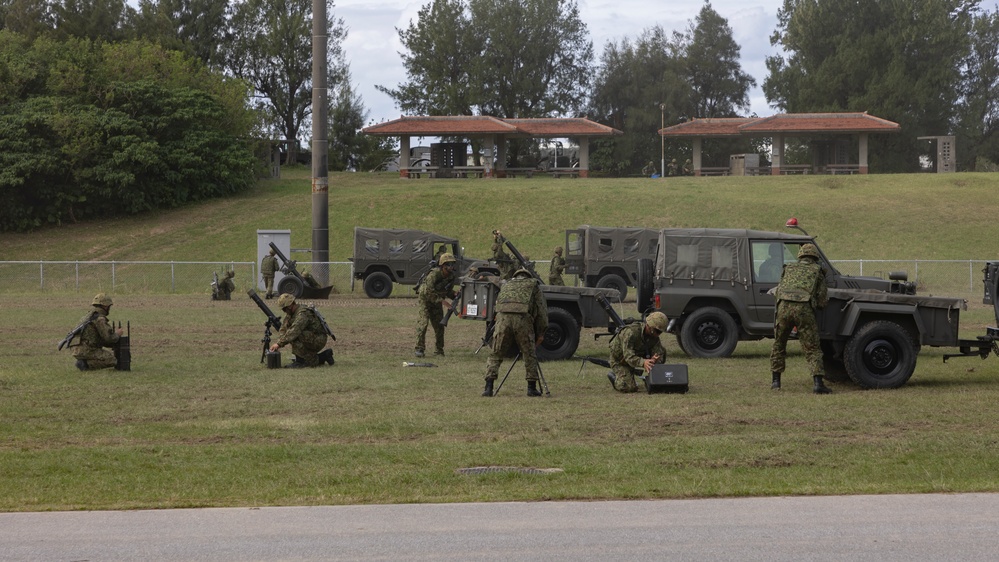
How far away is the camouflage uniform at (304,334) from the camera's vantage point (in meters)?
16.0

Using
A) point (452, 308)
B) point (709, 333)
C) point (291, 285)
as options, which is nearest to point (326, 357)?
point (452, 308)

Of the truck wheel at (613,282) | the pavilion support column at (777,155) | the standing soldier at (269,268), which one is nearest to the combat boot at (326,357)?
the standing soldier at (269,268)

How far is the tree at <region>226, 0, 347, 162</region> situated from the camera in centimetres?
7712

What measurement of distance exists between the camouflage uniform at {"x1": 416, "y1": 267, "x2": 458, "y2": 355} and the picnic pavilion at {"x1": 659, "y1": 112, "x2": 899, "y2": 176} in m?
43.7

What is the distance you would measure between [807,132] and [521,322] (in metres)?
51.2

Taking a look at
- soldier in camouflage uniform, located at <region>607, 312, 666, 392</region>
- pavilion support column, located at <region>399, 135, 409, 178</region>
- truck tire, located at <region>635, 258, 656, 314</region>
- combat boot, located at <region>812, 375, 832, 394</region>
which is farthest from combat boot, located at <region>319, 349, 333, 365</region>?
pavilion support column, located at <region>399, 135, 409, 178</region>

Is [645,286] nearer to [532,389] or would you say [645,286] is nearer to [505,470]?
[532,389]

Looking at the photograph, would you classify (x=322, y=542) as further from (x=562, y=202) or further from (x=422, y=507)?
(x=562, y=202)

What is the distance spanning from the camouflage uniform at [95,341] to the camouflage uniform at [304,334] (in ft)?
7.49

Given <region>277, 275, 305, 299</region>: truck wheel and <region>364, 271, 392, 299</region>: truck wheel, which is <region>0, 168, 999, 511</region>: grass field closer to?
<region>277, 275, 305, 299</region>: truck wheel

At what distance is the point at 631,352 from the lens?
13.8 metres

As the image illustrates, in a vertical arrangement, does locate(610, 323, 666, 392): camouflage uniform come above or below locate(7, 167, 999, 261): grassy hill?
below

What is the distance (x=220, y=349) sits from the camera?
19.3 m

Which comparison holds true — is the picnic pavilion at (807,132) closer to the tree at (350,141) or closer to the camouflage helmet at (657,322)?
the tree at (350,141)
